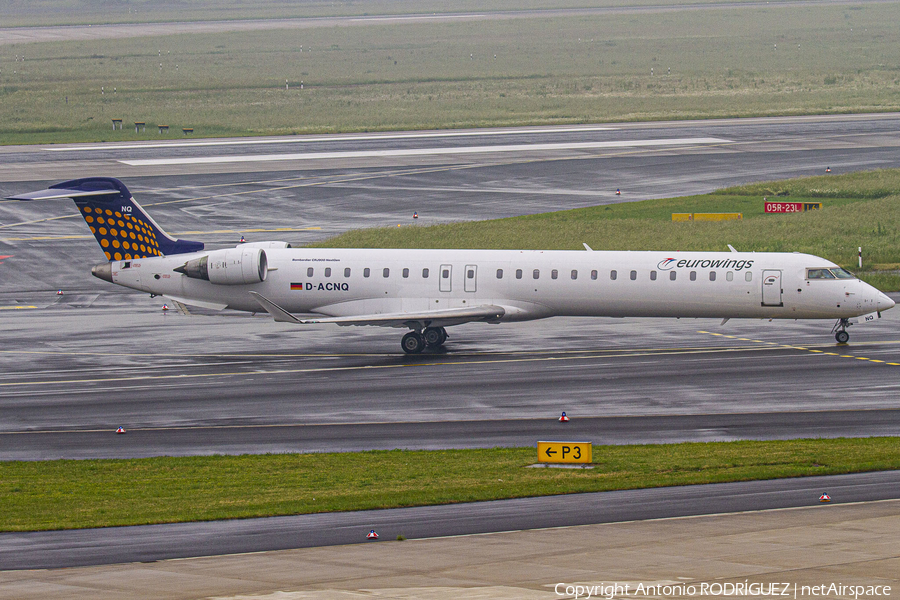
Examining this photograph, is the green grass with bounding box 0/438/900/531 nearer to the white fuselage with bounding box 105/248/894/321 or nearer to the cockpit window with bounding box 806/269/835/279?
the white fuselage with bounding box 105/248/894/321

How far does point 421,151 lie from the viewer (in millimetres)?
83500

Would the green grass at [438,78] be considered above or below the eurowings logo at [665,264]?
above

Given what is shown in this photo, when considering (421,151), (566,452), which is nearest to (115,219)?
(566,452)

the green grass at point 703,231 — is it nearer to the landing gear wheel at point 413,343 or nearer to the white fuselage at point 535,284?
the white fuselage at point 535,284

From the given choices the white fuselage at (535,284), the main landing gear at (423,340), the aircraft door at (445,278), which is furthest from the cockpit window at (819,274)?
the main landing gear at (423,340)

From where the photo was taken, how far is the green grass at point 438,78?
10456 cm

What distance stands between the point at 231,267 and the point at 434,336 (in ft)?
24.2

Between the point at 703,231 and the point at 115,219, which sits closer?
the point at 115,219

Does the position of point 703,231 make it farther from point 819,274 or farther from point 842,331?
point 842,331

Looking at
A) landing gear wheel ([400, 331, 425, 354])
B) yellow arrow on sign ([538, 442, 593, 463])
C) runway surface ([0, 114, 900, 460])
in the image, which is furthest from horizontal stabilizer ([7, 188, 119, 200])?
yellow arrow on sign ([538, 442, 593, 463])

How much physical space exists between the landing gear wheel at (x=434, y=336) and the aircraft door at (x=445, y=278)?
142 cm

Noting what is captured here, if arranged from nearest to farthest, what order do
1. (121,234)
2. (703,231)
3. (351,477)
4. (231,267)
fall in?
(351,477)
(231,267)
(121,234)
(703,231)

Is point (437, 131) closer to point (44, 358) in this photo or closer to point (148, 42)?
point (44, 358)

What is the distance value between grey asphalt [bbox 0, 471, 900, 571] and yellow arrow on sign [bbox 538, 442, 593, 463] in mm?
2216
